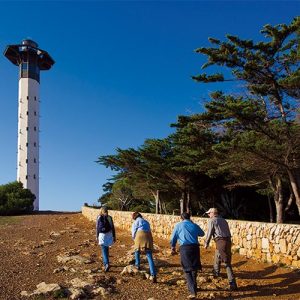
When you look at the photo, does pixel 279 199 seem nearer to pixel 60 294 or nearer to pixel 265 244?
pixel 265 244

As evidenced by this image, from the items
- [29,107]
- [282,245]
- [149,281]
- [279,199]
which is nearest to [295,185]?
[279,199]

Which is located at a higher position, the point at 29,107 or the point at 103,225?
the point at 29,107

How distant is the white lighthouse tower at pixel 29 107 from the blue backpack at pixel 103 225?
1648 inches

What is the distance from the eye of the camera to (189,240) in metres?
7.82

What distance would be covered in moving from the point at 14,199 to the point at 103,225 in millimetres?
35838

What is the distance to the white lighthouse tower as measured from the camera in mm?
51406

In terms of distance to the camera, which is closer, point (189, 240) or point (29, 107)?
point (189, 240)

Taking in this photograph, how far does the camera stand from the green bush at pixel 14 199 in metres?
42.6

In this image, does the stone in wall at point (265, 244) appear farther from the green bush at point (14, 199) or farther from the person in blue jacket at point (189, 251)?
the green bush at point (14, 199)

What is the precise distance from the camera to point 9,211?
139 ft

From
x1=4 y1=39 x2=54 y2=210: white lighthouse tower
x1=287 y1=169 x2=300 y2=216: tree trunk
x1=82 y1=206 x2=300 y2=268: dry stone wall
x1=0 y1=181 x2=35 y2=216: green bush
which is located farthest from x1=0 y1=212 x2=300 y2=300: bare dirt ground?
x1=4 y1=39 x2=54 y2=210: white lighthouse tower

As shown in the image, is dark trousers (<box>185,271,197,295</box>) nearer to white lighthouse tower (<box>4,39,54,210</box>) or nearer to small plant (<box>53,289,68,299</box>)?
small plant (<box>53,289,68,299</box>)

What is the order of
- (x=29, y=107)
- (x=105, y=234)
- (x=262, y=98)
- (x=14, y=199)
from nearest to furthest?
(x=105, y=234)
(x=262, y=98)
(x=14, y=199)
(x=29, y=107)

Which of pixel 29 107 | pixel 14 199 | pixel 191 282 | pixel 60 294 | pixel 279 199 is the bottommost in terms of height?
pixel 60 294
